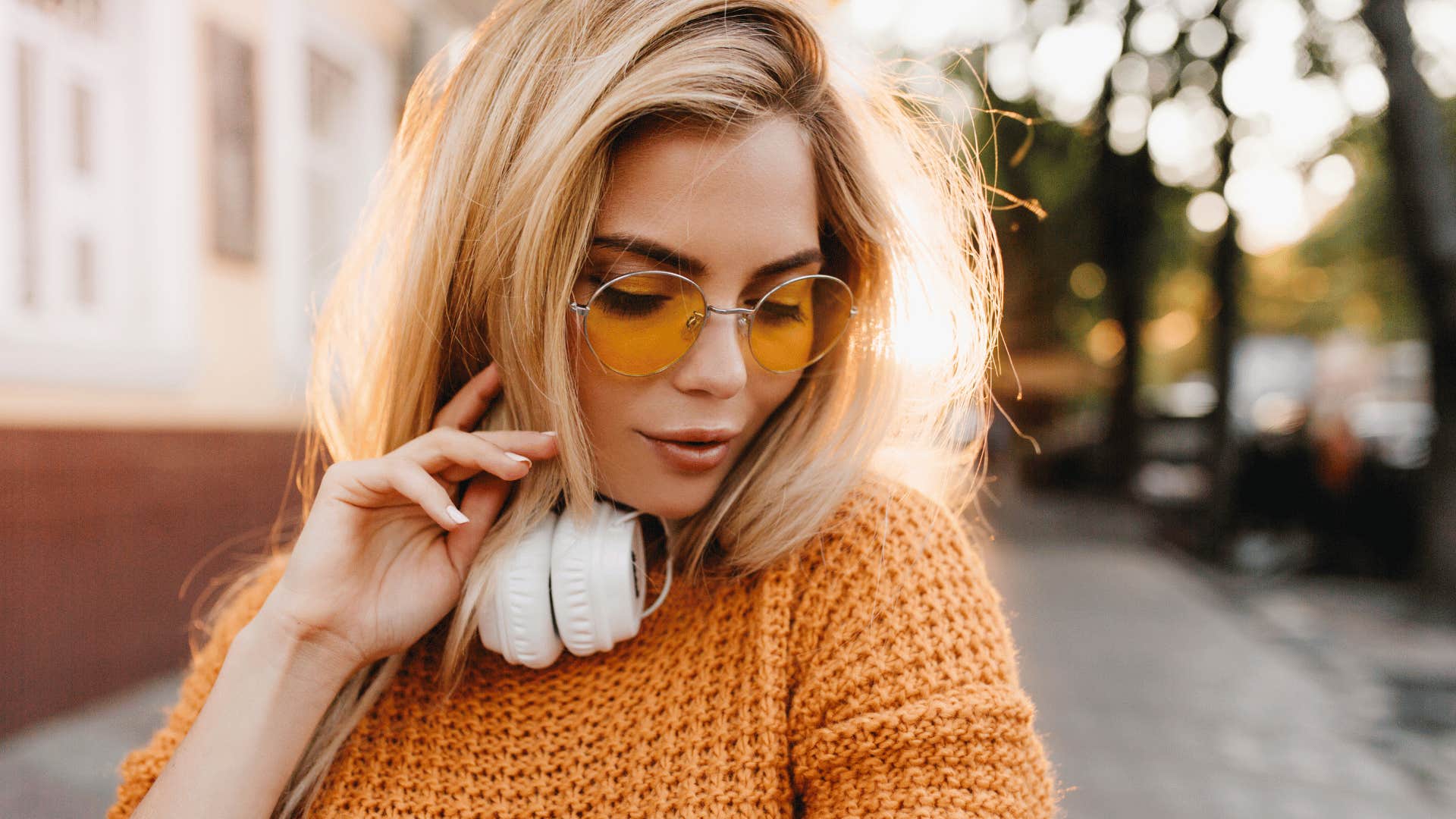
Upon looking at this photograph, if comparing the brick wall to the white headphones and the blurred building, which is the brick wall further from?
the white headphones

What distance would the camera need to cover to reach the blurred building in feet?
12.1

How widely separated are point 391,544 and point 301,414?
475 cm

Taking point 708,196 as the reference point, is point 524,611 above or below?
below

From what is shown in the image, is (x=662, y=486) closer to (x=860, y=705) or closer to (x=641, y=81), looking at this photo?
(x=860, y=705)

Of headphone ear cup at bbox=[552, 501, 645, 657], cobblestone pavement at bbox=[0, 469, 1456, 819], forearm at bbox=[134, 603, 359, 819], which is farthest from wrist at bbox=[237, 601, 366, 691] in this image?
cobblestone pavement at bbox=[0, 469, 1456, 819]

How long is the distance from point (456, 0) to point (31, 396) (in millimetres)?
4693

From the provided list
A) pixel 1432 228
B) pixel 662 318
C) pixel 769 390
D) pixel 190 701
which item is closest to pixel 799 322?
pixel 769 390

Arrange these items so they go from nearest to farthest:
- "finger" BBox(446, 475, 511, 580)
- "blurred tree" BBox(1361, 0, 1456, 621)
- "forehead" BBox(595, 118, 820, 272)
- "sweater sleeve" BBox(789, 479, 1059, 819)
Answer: "sweater sleeve" BBox(789, 479, 1059, 819)
"forehead" BBox(595, 118, 820, 272)
"finger" BBox(446, 475, 511, 580)
"blurred tree" BBox(1361, 0, 1456, 621)

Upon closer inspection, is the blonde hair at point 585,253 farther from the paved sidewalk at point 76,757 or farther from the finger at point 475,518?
the paved sidewalk at point 76,757

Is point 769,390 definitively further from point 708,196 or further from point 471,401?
point 471,401

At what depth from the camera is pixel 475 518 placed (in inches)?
56.3

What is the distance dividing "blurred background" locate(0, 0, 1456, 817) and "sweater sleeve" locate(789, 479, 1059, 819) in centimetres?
53

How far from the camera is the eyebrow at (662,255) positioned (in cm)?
123

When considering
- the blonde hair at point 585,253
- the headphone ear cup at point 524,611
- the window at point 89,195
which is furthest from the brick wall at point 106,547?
the headphone ear cup at point 524,611
